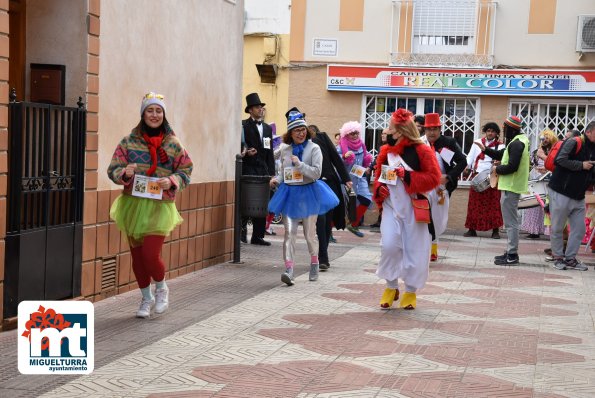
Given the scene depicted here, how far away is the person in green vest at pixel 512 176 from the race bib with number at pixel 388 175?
4.60 metres

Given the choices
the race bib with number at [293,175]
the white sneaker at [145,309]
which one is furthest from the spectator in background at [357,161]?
the white sneaker at [145,309]

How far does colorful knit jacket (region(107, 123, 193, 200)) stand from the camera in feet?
27.6

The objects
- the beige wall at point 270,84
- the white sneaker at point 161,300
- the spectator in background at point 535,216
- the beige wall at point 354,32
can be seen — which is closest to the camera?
the white sneaker at point 161,300

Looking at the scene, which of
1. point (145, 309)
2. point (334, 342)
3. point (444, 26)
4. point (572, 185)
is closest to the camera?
point (334, 342)

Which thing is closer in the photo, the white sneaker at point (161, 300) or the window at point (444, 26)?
the white sneaker at point (161, 300)

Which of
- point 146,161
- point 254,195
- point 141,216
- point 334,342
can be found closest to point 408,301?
point 334,342

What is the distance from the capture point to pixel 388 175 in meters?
9.47

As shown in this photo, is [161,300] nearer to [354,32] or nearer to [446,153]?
[446,153]

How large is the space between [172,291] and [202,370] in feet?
12.1

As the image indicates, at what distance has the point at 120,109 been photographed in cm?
974

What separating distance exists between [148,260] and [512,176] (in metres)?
6.74

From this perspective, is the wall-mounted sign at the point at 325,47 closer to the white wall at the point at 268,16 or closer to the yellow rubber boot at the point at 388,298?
the white wall at the point at 268,16

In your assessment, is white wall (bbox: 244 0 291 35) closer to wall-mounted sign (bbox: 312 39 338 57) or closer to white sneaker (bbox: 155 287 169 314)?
wall-mounted sign (bbox: 312 39 338 57)

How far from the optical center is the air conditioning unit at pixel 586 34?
66.3 ft
